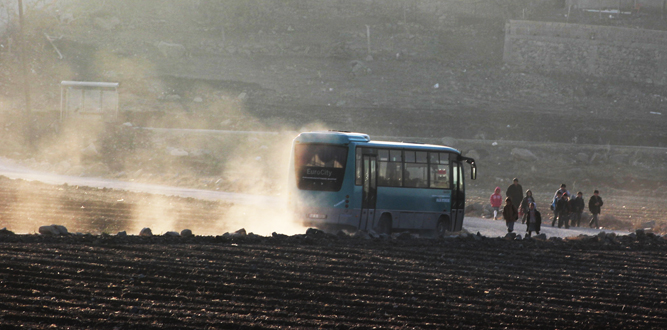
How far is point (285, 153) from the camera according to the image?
3975 centimetres

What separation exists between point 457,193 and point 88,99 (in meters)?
28.1

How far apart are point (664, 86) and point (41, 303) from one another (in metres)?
60.5

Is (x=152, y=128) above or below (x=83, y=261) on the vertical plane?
above

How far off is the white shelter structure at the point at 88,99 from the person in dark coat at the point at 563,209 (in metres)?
26.9

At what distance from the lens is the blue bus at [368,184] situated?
60.3 feet

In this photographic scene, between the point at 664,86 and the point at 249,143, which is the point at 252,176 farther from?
the point at 664,86

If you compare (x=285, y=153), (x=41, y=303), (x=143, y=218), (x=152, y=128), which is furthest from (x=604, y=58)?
(x=41, y=303)

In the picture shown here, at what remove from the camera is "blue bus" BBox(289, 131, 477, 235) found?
18375 millimetres

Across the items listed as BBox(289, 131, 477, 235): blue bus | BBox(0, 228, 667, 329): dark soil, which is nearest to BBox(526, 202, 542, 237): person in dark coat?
BBox(289, 131, 477, 235): blue bus

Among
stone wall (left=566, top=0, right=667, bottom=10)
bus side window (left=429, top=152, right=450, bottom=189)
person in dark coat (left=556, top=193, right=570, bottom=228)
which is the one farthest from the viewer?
stone wall (left=566, top=0, right=667, bottom=10)

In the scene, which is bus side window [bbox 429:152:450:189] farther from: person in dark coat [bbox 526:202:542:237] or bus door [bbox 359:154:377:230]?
person in dark coat [bbox 526:202:542:237]

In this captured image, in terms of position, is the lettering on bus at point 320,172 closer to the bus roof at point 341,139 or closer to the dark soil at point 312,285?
the bus roof at point 341,139

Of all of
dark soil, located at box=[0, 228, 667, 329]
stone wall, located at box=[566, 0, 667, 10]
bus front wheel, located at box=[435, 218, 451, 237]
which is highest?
stone wall, located at box=[566, 0, 667, 10]

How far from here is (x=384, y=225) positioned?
62.0 ft
